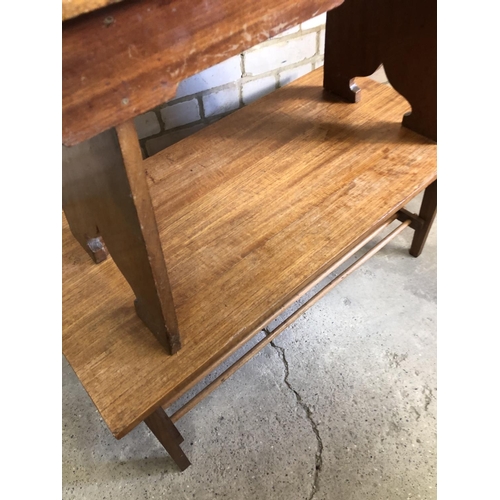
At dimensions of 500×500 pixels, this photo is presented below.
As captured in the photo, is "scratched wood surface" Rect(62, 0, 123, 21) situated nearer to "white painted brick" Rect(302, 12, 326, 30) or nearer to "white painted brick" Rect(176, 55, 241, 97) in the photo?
"white painted brick" Rect(176, 55, 241, 97)

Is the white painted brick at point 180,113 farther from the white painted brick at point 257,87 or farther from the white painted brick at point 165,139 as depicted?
the white painted brick at point 257,87

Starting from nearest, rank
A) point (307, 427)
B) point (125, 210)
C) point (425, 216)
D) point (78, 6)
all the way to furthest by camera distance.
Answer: point (78, 6)
point (125, 210)
point (307, 427)
point (425, 216)

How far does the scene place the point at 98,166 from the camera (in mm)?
633

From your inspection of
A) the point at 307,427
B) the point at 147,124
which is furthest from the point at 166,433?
the point at 147,124

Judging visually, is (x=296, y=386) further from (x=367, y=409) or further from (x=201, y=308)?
(x=201, y=308)

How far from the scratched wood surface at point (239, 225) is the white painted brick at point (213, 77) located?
227 mm

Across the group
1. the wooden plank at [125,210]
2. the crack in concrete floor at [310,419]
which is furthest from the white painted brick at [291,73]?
the wooden plank at [125,210]

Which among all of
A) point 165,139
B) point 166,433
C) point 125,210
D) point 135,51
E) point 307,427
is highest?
point 135,51

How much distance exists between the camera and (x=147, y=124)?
1.54 meters

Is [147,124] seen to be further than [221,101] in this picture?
No

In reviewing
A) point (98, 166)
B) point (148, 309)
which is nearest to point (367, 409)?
point (148, 309)

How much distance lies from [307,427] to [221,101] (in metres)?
1.15

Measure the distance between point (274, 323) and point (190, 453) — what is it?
0.49 m

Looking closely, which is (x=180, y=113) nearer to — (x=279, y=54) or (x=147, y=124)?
(x=147, y=124)
